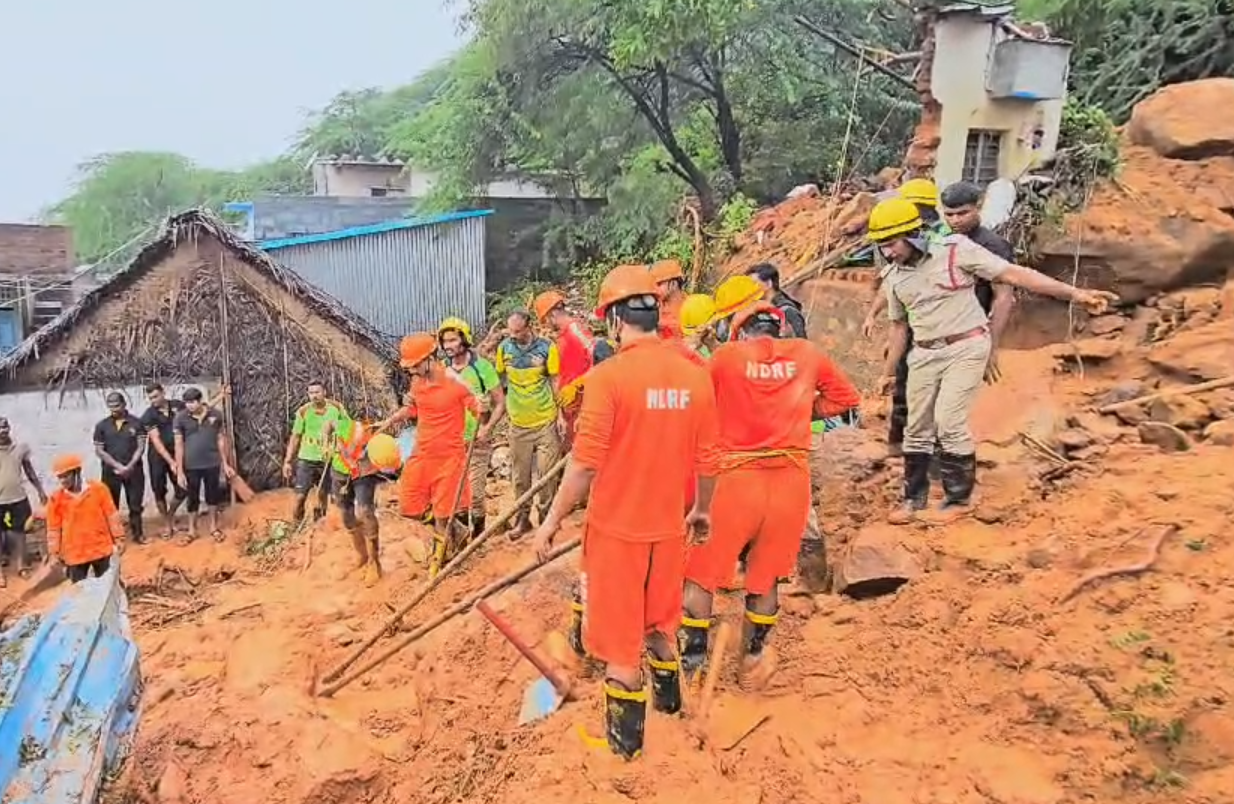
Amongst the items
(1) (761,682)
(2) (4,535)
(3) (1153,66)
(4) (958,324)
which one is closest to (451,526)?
(1) (761,682)

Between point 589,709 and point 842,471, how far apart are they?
251cm

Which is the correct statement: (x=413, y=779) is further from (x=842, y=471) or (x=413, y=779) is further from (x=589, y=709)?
(x=842, y=471)

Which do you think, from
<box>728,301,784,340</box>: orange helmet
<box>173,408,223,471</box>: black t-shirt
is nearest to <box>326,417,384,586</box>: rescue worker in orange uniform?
<box>728,301,784,340</box>: orange helmet

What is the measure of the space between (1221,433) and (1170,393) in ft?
1.55

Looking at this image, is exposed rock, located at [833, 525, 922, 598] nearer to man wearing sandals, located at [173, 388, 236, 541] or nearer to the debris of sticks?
the debris of sticks

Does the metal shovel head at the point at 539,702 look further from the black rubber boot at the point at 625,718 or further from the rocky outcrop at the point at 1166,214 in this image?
the rocky outcrop at the point at 1166,214

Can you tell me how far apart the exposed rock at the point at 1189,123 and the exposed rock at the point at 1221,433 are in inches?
157

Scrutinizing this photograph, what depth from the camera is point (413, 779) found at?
15.1 feet

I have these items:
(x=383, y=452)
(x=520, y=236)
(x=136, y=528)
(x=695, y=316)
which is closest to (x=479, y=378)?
(x=383, y=452)

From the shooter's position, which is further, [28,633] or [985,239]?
[28,633]

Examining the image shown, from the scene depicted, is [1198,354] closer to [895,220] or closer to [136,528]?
[895,220]

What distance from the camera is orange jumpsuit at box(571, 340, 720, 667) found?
A: 12.1 ft

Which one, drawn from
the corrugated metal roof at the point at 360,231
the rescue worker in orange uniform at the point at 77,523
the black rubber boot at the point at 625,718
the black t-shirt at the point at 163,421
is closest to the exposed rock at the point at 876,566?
the black rubber boot at the point at 625,718

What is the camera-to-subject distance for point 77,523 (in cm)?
781
